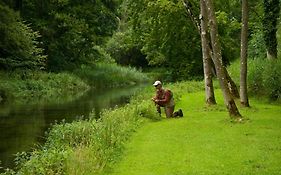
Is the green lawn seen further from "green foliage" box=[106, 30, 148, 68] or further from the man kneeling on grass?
"green foliage" box=[106, 30, 148, 68]

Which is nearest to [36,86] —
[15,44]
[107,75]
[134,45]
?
[15,44]

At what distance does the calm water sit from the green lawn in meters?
4.09

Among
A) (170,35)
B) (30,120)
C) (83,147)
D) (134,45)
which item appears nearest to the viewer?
(83,147)

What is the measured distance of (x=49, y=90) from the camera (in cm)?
4094

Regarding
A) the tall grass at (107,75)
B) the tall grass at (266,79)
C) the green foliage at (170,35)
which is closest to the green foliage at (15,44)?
the green foliage at (170,35)

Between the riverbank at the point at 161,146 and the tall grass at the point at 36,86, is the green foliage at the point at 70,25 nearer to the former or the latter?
the tall grass at the point at 36,86

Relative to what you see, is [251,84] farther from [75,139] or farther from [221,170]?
[221,170]

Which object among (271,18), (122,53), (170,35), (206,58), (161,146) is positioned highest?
(170,35)

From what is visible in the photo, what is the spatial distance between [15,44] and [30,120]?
15490mm

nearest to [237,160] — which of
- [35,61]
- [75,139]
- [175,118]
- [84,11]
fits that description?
[75,139]

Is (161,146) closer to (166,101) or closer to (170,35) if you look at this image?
(166,101)

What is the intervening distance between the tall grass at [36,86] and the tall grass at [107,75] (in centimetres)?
586

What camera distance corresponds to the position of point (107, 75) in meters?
57.7

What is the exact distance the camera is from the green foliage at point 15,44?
123 feet
